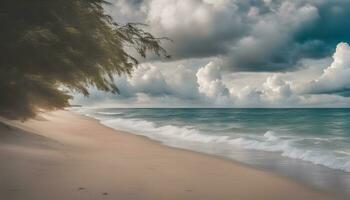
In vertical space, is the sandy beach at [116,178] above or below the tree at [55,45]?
below

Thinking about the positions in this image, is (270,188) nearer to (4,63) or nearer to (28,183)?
(28,183)

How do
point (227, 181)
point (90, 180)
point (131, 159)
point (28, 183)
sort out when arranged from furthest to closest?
point (131, 159)
point (227, 181)
point (90, 180)
point (28, 183)

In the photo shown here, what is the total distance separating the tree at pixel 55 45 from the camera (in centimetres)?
996

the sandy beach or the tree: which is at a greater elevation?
the tree

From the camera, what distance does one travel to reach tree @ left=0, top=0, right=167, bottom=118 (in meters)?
9.96

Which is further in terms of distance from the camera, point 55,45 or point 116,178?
point 55,45

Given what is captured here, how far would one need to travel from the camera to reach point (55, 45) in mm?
10148

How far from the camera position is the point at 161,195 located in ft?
24.8

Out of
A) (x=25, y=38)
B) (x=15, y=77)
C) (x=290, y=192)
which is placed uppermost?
(x=25, y=38)

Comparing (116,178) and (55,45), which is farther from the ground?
(55,45)

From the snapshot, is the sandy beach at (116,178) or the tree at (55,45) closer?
the sandy beach at (116,178)

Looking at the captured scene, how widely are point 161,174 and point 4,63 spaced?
184 inches

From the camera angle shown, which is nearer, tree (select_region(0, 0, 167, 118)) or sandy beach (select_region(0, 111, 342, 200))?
sandy beach (select_region(0, 111, 342, 200))

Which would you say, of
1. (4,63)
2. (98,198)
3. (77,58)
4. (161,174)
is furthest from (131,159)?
(98,198)
